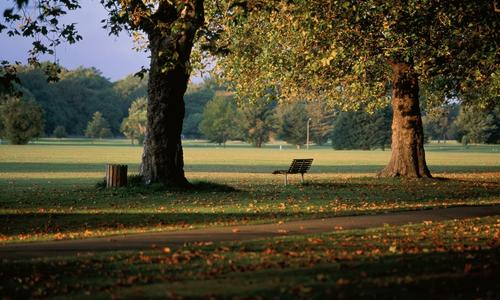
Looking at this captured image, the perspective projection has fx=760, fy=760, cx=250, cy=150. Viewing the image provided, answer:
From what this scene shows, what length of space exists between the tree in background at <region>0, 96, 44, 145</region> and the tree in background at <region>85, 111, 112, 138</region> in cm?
4508

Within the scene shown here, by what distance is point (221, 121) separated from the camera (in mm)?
137625

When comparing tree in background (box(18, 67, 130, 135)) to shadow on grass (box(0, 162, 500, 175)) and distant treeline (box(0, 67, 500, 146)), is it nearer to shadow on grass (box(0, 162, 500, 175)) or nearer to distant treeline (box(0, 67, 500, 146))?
distant treeline (box(0, 67, 500, 146))

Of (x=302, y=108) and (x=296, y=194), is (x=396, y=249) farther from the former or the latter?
(x=302, y=108)

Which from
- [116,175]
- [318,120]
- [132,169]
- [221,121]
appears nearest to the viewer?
[116,175]

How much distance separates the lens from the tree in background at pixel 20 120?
98.4 meters

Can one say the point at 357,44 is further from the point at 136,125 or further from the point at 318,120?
the point at 318,120

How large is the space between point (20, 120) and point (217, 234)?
89674mm

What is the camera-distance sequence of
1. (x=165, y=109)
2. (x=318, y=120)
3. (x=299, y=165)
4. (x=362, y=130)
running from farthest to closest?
1. (x=318, y=120)
2. (x=362, y=130)
3. (x=299, y=165)
4. (x=165, y=109)

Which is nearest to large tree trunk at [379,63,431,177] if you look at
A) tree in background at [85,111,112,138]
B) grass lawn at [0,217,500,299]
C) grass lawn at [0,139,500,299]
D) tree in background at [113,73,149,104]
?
grass lawn at [0,139,500,299]

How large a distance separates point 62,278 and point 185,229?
18.2 ft

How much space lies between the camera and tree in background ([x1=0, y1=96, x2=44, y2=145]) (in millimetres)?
98438

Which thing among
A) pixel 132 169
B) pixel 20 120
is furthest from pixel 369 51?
pixel 20 120

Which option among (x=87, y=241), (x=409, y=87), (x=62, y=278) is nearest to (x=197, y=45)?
(x=409, y=87)

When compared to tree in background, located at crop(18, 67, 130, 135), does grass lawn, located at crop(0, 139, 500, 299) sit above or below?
below
